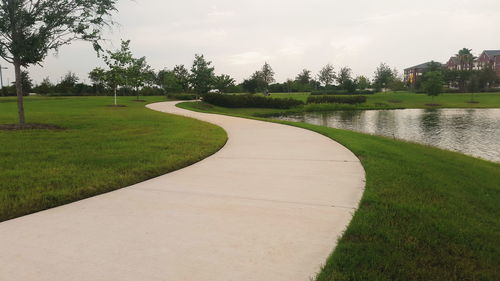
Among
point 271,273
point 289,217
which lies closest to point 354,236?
point 289,217

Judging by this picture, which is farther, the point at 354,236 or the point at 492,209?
the point at 492,209

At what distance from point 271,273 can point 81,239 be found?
1903mm

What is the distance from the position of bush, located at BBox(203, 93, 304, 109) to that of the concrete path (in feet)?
109

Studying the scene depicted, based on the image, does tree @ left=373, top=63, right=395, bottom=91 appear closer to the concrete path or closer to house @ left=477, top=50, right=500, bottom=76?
house @ left=477, top=50, right=500, bottom=76

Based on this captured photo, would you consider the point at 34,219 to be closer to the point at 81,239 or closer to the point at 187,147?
the point at 81,239

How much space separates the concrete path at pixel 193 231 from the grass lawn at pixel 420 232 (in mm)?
226

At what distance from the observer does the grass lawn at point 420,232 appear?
266cm

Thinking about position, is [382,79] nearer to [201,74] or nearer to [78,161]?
[201,74]

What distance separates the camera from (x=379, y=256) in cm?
284

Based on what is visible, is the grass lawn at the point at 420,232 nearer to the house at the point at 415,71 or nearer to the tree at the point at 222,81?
the tree at the point at 222,81

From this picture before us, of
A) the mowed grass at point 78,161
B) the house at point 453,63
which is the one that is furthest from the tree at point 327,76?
the mowed grass at point 78,161

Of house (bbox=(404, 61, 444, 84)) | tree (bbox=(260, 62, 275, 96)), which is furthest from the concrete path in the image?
house (bbox=(404, 61, 444, 84))

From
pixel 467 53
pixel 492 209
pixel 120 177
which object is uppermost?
pixel 467 53

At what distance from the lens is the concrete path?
105 inches
